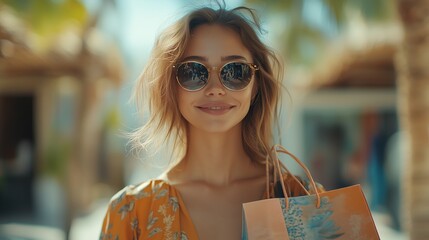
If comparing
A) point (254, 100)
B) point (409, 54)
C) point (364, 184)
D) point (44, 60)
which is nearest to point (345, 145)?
point (364, 184)

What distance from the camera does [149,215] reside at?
1.73 meters

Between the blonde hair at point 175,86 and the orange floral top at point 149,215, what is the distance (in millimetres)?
208

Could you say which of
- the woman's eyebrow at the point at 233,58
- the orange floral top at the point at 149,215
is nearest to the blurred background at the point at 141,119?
the woman's eyebrow at the point at 233,58

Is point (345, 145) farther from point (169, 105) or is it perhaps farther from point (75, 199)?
point (169, 105)

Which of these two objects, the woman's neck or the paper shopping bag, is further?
the woman's neck

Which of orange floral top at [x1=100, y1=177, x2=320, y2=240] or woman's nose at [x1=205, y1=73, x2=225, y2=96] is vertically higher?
woman's nose at [x1=205, y1=73, x2=225, y2=96]

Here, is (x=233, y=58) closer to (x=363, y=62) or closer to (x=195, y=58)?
(x=195, y=58)

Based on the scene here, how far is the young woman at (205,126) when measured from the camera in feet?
5.66

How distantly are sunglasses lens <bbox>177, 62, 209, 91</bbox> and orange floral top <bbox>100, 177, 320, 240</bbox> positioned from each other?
0.31 metres

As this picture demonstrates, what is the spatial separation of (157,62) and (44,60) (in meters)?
8.50

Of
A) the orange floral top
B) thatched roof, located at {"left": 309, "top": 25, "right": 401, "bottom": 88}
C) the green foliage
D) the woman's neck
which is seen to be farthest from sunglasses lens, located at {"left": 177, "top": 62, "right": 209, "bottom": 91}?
thatched roof, located at {"left": 309, "top": 25, "right": 401, "bottom": 88}

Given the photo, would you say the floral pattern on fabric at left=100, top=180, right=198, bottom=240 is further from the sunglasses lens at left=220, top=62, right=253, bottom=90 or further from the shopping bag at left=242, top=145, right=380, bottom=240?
the sunglasses lens at left=220, top=62, right=253, bottom=90

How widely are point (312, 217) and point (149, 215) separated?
1.53 ft

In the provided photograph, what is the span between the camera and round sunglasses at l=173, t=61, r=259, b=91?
1722 millimetres
